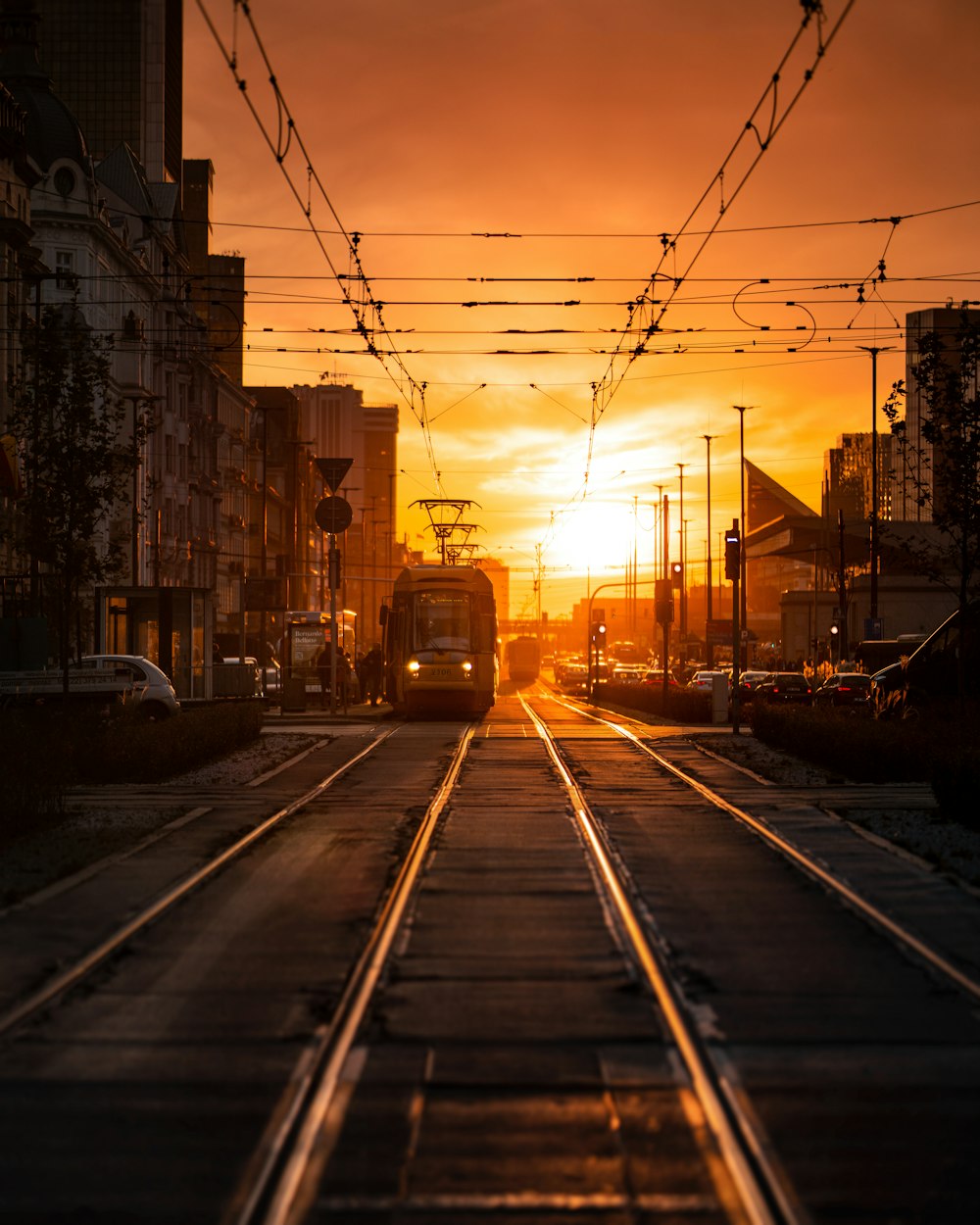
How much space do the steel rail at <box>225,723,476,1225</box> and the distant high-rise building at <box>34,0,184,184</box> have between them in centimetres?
9831

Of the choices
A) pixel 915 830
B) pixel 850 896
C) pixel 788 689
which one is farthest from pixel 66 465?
pixel 788 689

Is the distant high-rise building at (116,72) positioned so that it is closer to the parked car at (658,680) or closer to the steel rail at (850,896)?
the parked car at (658,680)

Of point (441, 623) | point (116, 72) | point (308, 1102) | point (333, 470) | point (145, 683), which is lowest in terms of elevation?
point (308, 1102)

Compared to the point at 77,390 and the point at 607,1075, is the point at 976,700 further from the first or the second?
the point at 607,1075

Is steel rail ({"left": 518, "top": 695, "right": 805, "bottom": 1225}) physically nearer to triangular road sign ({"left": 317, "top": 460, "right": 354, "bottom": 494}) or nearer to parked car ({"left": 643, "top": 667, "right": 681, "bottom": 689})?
triangular road sign ({"left": 317, "top": 460, "right": 354, "bottom": 494})

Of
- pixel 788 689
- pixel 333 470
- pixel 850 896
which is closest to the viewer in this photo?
pixel 850 896

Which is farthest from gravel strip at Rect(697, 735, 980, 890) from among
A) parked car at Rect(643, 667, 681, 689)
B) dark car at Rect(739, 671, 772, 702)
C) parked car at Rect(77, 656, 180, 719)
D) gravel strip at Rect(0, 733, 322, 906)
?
parked car at Rect(643, 667, 681, 689)

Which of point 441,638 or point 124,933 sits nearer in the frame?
point 124,933

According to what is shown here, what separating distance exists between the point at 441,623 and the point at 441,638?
13.6 inches

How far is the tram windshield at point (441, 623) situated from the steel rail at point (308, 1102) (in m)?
28.1

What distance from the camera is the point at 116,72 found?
104688 millimetres

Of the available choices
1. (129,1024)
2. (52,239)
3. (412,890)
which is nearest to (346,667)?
(52,239)

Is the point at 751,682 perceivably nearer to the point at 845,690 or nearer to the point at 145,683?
the point at 845,690

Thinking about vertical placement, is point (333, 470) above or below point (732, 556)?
above
